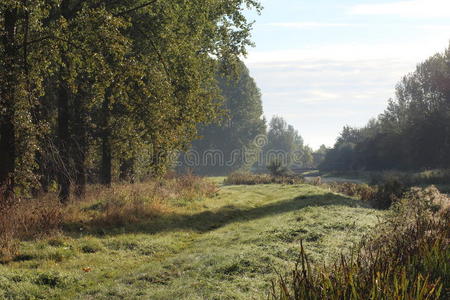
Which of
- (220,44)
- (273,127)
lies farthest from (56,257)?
(273,127)

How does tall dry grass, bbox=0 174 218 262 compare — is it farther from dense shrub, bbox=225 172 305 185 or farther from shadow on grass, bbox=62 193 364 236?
dense shrub, bbox=225 172 305 185

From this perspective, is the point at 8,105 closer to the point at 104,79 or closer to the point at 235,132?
the point at 104,79

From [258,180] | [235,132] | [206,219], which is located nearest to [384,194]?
[206,219]

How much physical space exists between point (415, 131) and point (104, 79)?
51.4m

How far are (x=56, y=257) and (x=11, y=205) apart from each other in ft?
10.1

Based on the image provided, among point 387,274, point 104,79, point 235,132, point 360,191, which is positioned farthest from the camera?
point 235,132

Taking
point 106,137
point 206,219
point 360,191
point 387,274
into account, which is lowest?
point 206,219

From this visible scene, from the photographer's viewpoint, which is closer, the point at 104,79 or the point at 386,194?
the point at 104,79

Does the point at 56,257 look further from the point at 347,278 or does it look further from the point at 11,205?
the point at 347,278

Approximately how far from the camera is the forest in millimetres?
8664

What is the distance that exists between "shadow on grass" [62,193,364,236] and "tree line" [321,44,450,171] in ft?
118

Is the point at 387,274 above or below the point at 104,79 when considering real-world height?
below

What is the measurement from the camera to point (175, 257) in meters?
12.3

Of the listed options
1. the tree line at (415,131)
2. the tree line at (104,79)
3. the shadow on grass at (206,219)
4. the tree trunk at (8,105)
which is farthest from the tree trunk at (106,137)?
the tree line at (415,131)
